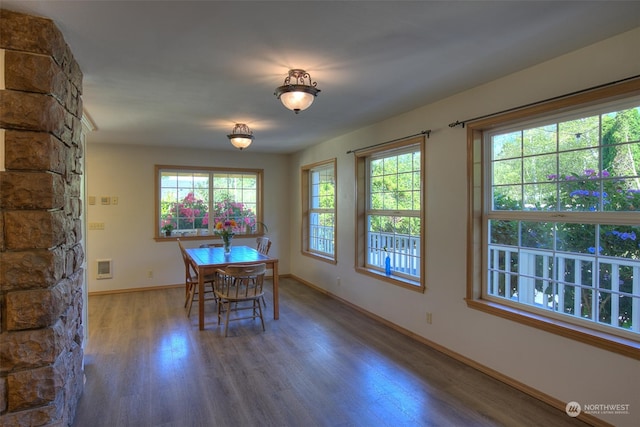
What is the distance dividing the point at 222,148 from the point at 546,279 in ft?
17.1

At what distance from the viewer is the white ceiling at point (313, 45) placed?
1.83 m

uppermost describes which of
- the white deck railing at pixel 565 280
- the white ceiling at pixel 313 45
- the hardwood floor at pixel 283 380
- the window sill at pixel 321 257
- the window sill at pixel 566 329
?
the white ceiling at pixel 313 45

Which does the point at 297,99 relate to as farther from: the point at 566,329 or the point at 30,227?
the point at 566,329

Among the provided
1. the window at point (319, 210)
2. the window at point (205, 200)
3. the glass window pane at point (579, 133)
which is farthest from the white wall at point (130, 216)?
the glass window pane at point (579, 133)

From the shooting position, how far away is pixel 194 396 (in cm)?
265

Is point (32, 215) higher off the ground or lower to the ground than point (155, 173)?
lower

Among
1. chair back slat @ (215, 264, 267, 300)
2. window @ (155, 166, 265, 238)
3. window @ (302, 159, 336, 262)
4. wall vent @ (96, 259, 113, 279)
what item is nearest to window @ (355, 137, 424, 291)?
window @ (302, 159, 336, 262)

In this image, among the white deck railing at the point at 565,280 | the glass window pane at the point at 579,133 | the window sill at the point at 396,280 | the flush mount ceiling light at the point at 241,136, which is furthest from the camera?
the flush mount ceiling light at the point at 241,136

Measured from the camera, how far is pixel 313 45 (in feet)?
7.34

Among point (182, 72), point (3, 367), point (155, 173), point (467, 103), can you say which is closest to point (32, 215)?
point (3, 367)

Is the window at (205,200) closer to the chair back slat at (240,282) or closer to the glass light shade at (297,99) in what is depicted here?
the chair back slat at (240,282)

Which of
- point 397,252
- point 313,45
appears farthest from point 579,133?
point 397,252

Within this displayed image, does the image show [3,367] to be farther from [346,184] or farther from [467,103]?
[346,184]

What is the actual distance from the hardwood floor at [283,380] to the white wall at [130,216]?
5.31 feet
